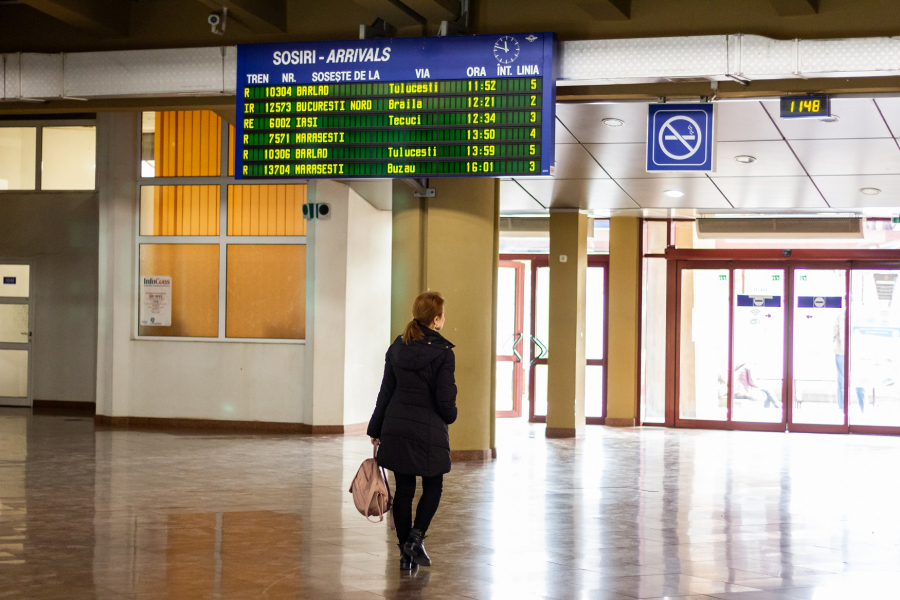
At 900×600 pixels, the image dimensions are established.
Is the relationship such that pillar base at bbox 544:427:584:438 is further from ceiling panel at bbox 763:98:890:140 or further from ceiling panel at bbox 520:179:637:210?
ceiling panel at bbox 763:98:890:140

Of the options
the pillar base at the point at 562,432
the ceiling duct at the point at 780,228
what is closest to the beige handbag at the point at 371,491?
the pillar base at the point at 562,432

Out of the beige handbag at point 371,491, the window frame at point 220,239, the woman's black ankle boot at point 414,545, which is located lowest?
the woman's black ankle boot at point 414,545

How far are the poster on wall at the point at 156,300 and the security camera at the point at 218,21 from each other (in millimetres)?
5605

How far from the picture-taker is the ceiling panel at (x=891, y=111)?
684 cm

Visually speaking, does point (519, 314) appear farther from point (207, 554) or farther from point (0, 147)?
point (207, 554)

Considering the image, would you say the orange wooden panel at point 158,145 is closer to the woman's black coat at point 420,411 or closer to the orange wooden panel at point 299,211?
the orange wooden panel at point 299,211

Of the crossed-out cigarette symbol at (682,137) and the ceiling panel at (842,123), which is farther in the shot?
the ceiling panel at (842,123)

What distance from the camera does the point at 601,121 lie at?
25.3 feet

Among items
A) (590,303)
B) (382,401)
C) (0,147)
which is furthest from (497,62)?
(0,147)

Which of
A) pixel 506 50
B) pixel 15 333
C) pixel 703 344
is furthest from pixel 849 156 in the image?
pixel 15 333

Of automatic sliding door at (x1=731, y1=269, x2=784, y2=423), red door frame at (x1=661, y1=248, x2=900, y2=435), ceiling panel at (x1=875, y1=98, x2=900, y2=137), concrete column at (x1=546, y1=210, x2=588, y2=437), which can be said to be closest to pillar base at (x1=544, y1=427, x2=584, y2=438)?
concrete column at (x1=546, y1=210, x2=588, y2=437)

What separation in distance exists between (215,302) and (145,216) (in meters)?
1.49

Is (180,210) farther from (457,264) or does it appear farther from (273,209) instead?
(457,264)

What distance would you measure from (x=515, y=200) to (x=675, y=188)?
87.6 inches
